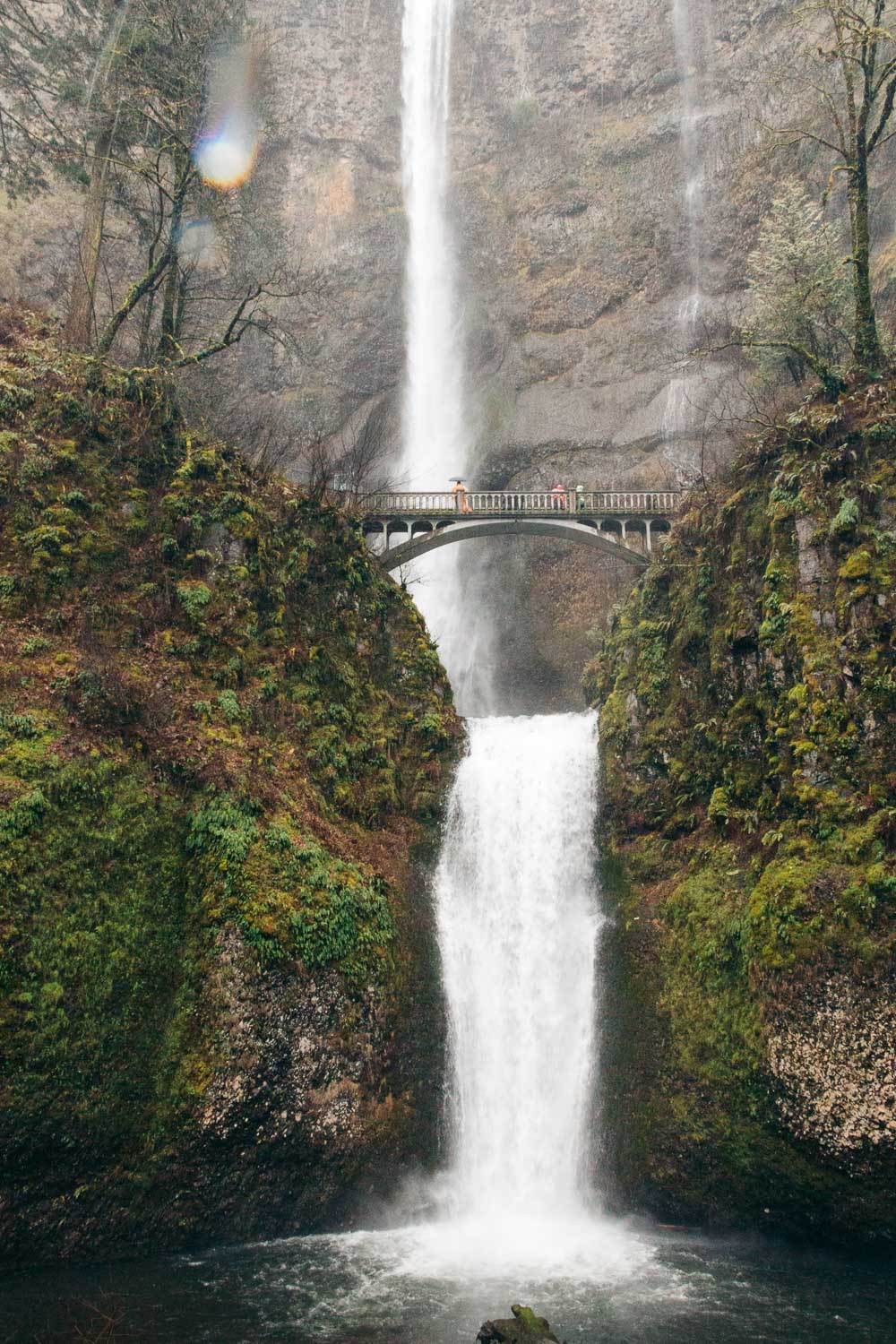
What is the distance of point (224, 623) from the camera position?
19719 mm

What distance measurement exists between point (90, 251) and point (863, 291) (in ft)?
62.8

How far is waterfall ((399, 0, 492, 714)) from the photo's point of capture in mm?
40250

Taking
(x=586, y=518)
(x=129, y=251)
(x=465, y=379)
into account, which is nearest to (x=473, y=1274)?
(x=586, y=518)

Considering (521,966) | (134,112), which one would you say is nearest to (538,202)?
(134,112)

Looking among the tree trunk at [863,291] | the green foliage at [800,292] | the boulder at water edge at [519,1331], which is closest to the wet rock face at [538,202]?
the green foliage at [800,292]

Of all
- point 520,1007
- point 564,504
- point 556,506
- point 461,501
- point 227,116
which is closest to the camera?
point 520,1007

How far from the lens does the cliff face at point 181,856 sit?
1402cm

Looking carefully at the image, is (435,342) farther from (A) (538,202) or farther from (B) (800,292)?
(B) (800,292)

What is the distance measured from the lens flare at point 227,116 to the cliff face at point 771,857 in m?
16.9

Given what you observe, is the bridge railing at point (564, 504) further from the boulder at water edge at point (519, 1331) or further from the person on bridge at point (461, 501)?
the boulder at water edge at point (519, 1331)

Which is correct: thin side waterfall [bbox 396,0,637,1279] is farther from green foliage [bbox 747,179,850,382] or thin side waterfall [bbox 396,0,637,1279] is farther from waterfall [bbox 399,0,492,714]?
waterfall [bbox 399,0,492,714]

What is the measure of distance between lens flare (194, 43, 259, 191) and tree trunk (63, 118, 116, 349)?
248cm

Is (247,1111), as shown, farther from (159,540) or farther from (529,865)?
(159,540)

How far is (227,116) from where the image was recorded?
88.8ft
